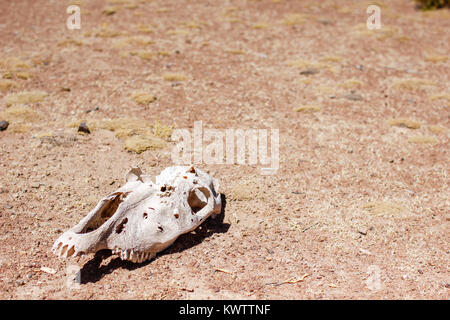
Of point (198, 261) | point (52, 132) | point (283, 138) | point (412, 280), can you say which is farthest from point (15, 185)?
point (412, 280)

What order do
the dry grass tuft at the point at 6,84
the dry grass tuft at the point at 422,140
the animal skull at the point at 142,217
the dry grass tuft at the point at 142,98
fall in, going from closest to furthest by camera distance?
the animal skull at the point at 142,217, the dry grass tuft at the point at 422,140, the dry grass tuft at the point at 142,98, the dry grass tuft at the point at 6,84

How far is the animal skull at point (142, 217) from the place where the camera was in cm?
498

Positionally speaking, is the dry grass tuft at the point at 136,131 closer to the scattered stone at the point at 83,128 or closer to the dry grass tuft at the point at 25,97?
the scattered stone at the point at 83,128

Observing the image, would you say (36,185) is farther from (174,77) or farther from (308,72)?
(308,72)

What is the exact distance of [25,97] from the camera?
1025 cm

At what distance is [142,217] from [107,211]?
→ 0.56 metres

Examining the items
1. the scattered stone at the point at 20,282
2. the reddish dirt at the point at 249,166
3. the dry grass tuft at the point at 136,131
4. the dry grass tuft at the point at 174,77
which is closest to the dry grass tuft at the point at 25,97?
the reddish dirt at the point at 249,166

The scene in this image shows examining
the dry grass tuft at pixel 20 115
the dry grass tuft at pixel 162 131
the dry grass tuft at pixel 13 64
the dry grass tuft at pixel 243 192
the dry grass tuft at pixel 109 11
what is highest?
the dry grass tuft at pixel 109 11

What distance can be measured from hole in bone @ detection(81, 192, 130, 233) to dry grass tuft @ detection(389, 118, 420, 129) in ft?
23.9

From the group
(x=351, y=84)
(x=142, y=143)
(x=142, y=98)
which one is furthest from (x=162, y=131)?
(x=351, y=84)

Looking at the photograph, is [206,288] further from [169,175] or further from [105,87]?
[105,87]

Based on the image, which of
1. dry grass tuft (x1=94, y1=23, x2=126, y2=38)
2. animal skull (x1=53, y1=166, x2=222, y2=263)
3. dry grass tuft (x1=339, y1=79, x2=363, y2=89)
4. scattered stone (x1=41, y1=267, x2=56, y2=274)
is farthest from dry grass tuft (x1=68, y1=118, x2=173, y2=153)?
dry grass tuft (x1=94, y1=23, x2=126, y2=38)

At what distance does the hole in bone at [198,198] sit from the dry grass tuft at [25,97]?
632 cm

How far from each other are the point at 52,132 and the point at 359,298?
696cm
